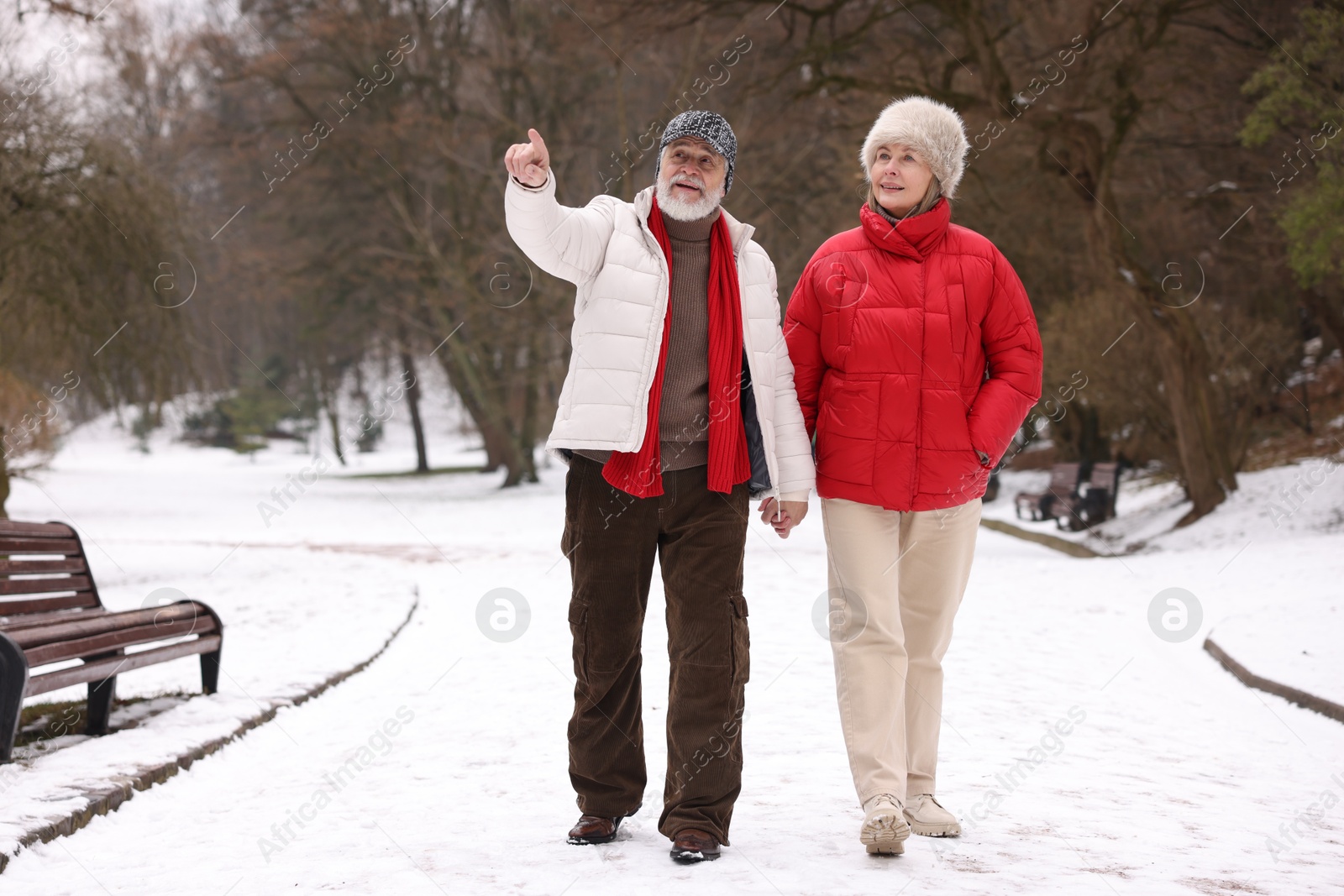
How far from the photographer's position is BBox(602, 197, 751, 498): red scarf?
357 cm

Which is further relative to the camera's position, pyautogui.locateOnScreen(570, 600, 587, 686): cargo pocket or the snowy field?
pyautogui.locateOnScreen(570, 600, 587, 686): cargo pocket

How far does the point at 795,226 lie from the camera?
899 inches

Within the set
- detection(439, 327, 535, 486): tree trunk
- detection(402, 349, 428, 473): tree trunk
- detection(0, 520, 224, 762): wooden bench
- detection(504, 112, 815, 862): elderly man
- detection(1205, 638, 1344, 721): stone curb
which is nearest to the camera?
detection(504, 112, 815, 862): elderly man

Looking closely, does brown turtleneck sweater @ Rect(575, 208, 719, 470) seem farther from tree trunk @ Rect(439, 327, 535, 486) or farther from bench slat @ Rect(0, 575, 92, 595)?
tree trunk @ Rect(439, 327, 535, 486)

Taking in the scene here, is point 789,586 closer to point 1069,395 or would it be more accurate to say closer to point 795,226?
point 1069,395

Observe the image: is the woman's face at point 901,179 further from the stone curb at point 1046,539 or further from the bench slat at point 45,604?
the stone curb at point 1046,539

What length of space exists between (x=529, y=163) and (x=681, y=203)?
539mm

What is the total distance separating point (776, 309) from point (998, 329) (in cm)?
71

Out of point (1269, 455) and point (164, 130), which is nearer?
point (1269, 455)

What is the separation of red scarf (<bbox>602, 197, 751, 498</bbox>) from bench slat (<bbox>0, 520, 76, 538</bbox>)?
126 inches

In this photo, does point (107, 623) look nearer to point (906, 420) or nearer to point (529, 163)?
point (529, 163)

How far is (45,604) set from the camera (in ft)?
18.1

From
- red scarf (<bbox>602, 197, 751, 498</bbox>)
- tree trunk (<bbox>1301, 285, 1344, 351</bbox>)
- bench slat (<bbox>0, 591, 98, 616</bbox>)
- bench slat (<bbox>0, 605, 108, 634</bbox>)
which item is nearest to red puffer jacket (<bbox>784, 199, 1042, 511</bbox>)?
red scarf (<bbox>602, 197, 751, 498</bbox>)

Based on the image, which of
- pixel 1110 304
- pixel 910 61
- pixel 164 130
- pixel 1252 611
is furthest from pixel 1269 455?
pixel 164 130
